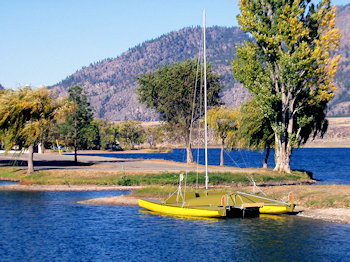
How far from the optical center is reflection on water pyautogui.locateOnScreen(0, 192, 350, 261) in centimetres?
3103

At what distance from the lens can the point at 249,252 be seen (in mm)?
31719

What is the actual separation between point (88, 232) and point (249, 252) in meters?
11.5

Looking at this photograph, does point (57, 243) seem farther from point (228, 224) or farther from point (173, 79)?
point (173, 79)

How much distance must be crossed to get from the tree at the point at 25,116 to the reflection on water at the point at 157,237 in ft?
70.6

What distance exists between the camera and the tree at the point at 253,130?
253 ft

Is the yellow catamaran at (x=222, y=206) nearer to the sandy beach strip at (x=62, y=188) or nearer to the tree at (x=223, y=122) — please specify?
the sandy beach strip at (x=62, y=188)

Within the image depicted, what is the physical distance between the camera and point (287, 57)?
6388 cm

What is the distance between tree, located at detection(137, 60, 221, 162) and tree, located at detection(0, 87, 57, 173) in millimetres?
26725

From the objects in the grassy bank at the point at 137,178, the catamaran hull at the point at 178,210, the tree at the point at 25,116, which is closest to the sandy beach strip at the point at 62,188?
the grassy bank at the point at 137,178

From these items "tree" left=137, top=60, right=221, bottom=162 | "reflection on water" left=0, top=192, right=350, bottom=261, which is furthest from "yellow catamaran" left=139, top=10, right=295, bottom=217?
"tree" left=137, top=60, right=221, bottom=162

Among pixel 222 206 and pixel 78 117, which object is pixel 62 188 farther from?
pixel 78 117

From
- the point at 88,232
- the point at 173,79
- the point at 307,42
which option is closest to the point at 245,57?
the point at 307,42

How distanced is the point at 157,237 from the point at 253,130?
145 feet

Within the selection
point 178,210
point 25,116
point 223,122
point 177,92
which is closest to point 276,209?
point 178,210
